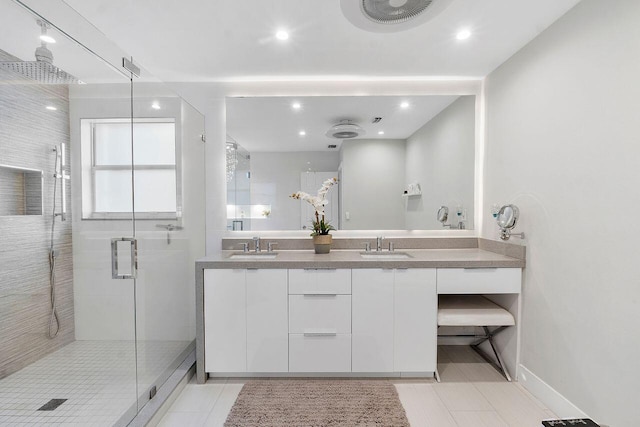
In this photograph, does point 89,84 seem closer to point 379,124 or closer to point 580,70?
point 379,124

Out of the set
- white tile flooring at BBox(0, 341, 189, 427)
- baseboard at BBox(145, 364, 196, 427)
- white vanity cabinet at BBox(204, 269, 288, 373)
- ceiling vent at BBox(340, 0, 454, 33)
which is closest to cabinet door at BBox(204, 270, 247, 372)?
white vanity cabinet at BBox(204, 269, 288, 373)

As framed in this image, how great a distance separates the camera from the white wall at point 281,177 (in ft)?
8.79

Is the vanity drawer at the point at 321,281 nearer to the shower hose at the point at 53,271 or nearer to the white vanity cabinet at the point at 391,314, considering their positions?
the white vanity cabinet at the point at 391,314

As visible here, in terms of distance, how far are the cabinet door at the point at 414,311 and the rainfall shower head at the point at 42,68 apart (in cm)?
213

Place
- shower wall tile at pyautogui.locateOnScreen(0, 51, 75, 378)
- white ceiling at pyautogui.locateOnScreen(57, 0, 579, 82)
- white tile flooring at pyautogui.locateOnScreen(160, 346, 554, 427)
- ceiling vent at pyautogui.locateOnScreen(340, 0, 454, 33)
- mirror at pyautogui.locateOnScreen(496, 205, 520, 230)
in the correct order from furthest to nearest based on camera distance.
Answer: mirror at pyautogui.locateOnScreen(496, 205, 520, 230) → white tile flooring at pyautogui.locateOnScreen(160, 346, 554, 427) → white ceiling at pyautogui.locateOnScreen(57, 0, 579, 82) → ceiling vent at pyautogui.locateOnScreen(340, 0, 454, 33) → shower wall tile at pyautogui.locateOnScreen(0, 51, 75, 378)

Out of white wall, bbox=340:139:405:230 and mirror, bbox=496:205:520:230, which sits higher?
white wall, bbox=340:139:405:230

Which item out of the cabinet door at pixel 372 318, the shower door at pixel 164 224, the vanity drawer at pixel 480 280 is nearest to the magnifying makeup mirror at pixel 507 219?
the vanity drawer at pixel 480 280

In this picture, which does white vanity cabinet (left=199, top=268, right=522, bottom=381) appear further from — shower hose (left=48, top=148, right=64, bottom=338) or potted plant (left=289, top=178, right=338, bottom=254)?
shower hose (left=48, top=148, right=64, bottom=338)

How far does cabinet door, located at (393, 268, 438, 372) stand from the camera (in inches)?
83.0

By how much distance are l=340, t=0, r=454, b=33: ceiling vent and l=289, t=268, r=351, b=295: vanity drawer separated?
5.00 ft

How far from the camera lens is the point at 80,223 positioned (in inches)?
60.1

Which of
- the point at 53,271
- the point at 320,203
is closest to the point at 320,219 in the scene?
the point at 320,203

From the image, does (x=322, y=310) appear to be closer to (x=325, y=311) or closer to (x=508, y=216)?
(x=325, y=311)

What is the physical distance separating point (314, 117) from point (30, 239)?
2037mm
